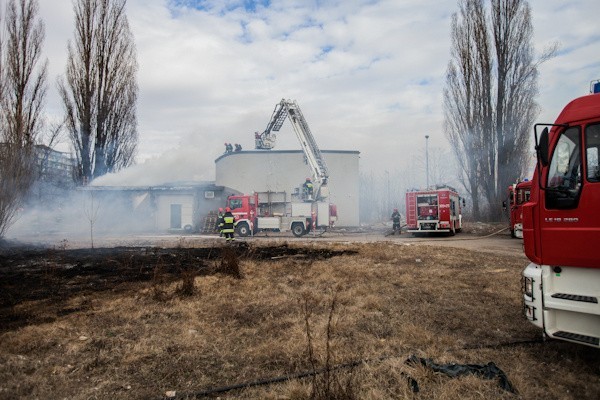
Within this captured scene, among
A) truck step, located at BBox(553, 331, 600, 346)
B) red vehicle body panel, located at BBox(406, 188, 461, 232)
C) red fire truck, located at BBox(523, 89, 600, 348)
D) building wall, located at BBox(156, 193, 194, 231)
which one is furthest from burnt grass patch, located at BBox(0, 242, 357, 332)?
building wall, located at BBox(156, 193, 194, 231)

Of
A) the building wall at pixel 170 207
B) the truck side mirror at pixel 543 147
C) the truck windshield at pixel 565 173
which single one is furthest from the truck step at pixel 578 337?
the building wall at pixel 170 207

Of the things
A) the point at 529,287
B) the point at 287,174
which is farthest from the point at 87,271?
the point at 287,174

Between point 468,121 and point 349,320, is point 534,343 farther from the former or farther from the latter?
point 468,121

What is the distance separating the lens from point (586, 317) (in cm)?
358

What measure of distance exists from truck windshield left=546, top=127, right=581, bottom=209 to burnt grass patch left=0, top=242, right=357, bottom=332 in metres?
5.51

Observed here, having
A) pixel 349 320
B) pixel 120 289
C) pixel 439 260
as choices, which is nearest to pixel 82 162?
pixel 120 289

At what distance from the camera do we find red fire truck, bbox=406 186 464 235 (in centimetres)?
1989

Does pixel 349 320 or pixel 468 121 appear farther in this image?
pixel 468 121

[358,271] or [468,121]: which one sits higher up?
[468,121]

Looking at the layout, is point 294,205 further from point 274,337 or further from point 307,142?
point 274,337

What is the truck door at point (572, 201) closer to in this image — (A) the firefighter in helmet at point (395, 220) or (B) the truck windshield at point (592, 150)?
(B) the truck windshield at point (592, 150)

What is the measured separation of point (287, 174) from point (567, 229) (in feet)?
87.4

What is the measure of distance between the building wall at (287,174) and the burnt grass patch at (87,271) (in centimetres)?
1707

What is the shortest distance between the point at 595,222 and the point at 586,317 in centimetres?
88
